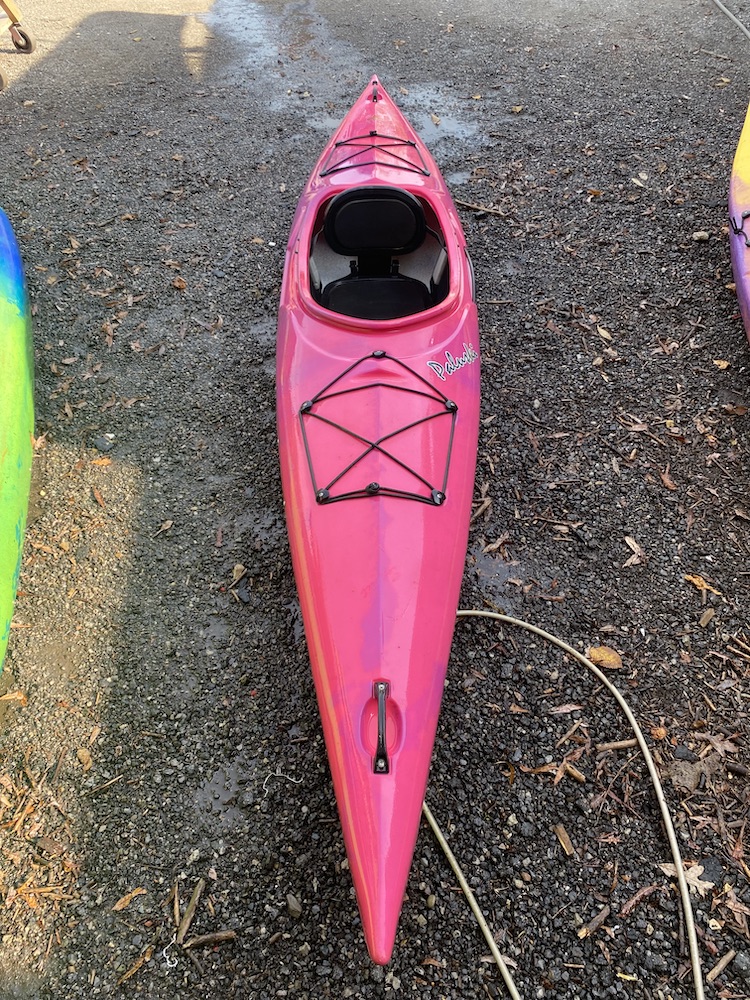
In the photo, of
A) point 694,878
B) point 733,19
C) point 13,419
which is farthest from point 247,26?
point 694,878

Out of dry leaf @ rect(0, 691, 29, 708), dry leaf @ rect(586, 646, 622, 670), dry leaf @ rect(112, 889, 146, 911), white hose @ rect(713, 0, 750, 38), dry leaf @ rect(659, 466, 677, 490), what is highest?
white hose @ rect(713, 0, 750, 38)

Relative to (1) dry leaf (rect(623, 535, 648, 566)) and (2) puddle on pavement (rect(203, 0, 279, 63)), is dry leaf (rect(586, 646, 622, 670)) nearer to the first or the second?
(1) dry leaf (rect(623, 535, 648, 566))

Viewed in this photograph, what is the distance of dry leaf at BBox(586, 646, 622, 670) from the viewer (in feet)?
8.61

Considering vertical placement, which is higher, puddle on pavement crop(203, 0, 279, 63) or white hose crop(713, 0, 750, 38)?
white hose crop(713, 0, 750, 38)

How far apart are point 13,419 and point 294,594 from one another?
1588mm

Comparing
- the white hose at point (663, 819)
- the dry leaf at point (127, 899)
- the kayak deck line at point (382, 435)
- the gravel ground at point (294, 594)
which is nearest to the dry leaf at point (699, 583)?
the gravel ground at point (294, 594)

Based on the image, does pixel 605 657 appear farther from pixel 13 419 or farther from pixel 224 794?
pixel 13 419

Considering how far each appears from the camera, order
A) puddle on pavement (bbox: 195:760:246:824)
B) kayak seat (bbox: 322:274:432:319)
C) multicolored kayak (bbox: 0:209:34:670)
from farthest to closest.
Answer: kayak seat (bbox: 322:274:432:319) < multicolored kayak (bbox: 0:209:34:670) < puddle on pavement (bbox: 195:760:246:824)

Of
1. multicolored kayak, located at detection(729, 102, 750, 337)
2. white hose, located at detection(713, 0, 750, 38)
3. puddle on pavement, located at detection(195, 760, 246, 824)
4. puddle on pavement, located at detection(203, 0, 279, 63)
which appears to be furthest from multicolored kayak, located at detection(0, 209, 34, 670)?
white hose, located at detection(713, 0, 750, 38)

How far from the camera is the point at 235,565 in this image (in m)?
3.02

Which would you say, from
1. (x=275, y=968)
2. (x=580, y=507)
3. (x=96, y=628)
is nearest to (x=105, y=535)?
(x=96, y=628)

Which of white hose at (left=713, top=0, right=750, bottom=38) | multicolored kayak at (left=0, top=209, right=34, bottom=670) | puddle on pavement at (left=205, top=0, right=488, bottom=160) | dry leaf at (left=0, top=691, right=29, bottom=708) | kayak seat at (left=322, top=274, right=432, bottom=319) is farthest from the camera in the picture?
white hose at (left=713, top=0, right=750, bottom=38)

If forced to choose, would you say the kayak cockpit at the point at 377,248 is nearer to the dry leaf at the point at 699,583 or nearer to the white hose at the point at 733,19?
the dry leaf at the point at 699,583

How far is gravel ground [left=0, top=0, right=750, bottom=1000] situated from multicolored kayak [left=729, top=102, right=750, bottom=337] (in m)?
0.22
